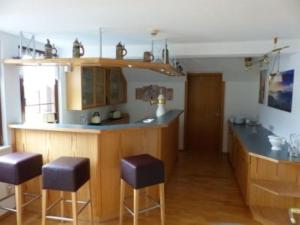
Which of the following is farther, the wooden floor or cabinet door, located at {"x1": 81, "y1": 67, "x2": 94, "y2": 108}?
cabinet door, located at {"x1": 81, "y1": 67, "x2": 94, "y2": 108}

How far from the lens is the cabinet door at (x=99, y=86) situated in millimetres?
4637

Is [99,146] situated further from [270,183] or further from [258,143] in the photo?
[258,143]

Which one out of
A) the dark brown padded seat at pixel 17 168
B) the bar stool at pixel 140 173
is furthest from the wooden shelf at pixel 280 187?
the dark brown padded seat at pixel 17 168

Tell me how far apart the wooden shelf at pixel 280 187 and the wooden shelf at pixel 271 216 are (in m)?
0.32

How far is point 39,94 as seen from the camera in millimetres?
3607

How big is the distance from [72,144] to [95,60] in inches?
40.6

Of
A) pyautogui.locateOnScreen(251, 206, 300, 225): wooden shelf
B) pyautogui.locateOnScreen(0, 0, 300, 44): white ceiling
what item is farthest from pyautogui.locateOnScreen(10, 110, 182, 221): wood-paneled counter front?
pyautogui.locateOnScreen(251, 206, 300, 225): wooden shelf

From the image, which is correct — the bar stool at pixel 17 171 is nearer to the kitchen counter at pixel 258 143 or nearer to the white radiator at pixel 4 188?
the white radiator at pixel 4 188

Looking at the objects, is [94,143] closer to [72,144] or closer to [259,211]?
[72,144]

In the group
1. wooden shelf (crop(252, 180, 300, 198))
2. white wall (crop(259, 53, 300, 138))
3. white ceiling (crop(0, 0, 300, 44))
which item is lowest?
wooden shelf (crop(252, 180, 300, 198))

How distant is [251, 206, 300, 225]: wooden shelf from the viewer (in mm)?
2798

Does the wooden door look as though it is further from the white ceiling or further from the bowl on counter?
the white ceiling

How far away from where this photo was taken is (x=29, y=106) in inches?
135

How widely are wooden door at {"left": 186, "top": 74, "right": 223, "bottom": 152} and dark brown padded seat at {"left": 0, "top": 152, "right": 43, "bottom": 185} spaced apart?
4.20 meters
